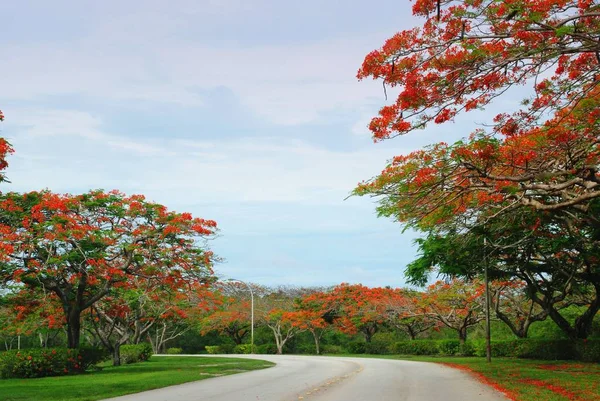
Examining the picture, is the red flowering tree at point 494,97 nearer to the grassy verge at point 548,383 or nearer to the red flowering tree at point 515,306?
the grassy verge at point 548,383

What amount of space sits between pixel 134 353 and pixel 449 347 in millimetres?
20536

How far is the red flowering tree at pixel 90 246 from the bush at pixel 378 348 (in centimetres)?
2654

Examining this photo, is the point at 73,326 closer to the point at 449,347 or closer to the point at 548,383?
the point at 548,383

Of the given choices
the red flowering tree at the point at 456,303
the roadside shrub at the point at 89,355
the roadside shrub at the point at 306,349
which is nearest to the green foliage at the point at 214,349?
the roadside shrub at the point at 306,349

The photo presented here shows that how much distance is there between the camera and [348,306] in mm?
50562

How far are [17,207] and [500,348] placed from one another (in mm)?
26005

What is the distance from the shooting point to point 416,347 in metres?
43.9

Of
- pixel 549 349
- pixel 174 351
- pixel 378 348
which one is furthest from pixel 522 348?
pixel 174 351

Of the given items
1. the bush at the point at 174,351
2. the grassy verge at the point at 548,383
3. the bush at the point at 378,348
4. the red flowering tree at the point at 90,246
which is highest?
the red flowering tree at the point at 90,246

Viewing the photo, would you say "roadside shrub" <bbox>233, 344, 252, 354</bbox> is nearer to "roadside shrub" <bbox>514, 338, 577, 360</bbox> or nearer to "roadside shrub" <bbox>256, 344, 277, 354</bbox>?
"roadside shrub" <bbox>256, 344, 277, 354</bbox>

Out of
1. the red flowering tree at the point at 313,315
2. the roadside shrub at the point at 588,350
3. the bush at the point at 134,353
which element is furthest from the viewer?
the red flowering tree at the point at 313,315

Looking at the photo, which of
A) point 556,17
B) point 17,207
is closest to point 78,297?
point 17,207

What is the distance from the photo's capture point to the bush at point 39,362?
22.4 m

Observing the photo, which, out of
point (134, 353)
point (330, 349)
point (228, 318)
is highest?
point (228, 318)
